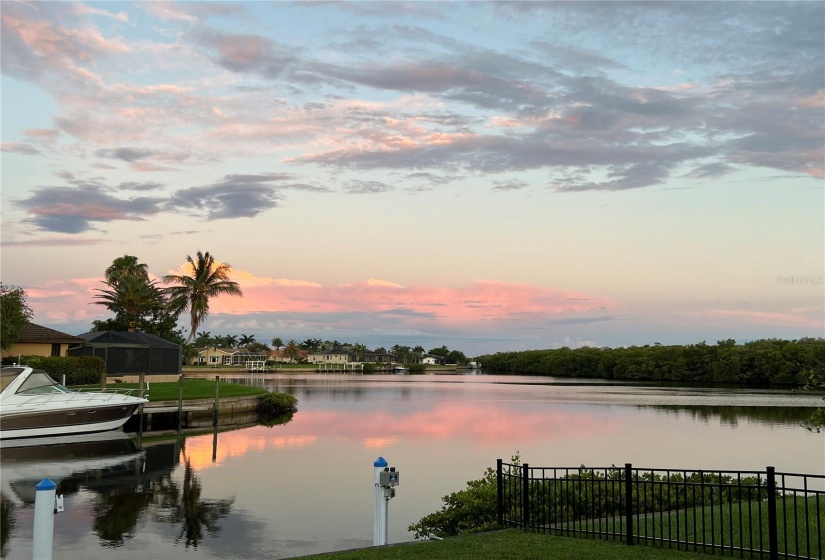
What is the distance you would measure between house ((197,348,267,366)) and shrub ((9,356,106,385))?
108 metres

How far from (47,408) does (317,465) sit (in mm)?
11923

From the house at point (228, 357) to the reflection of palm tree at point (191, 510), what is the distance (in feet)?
438

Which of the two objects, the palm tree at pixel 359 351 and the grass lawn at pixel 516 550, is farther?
the palm tree at pixel 359 351

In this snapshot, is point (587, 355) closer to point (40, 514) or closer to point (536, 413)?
point (536, 413)

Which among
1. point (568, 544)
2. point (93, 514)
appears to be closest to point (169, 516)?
point (93, 514)

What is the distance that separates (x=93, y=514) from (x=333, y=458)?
11.7 m

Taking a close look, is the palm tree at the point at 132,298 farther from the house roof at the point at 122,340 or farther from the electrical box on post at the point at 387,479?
the electrical box on post at the point at 387,479

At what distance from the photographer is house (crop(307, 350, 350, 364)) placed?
572 feet

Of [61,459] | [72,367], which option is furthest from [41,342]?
[61,459]

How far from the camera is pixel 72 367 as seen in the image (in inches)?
1655

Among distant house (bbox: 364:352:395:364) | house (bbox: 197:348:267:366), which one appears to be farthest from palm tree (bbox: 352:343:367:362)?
house (bbox: 197:348:267:366)

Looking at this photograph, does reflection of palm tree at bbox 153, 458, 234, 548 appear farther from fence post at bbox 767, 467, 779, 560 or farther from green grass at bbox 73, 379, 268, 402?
green grass at bbox 73, 379, 268, 402

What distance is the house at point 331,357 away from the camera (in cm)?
17438

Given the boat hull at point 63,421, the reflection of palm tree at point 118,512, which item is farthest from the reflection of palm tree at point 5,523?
the boat hull at point 63,421
